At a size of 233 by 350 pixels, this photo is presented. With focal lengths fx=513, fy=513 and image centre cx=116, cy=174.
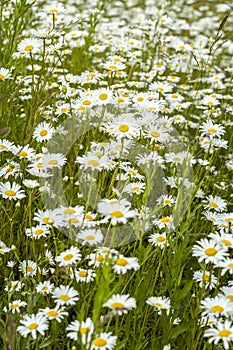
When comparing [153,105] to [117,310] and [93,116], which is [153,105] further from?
[117,310]

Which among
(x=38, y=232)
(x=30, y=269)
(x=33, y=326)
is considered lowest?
(x=33, y=326)

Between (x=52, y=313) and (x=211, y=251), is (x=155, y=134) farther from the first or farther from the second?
(x=52, y=313)

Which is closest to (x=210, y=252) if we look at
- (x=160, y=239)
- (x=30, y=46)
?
(x=160, y=239)

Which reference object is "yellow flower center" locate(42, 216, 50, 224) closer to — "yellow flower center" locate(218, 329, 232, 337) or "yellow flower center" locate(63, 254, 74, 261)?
"yellow flower center" locate(63, 254, 74, 261)

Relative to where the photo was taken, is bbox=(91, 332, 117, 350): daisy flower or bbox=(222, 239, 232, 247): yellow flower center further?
bbox=(222, 239, 232, 247): yellow flower center

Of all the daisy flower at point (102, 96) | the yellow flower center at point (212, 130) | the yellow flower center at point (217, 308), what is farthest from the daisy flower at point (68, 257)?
the yellow flower center at point (212, 130)

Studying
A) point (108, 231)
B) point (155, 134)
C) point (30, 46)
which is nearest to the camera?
point (108, 231)

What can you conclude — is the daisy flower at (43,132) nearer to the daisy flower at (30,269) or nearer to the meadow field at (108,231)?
the meadow field at (108,231)

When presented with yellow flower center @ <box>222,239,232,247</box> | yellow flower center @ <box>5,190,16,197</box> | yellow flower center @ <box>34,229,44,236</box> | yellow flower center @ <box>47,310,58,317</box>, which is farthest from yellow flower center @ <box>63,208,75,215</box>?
yellow flower center @ <box>222,239,232,247</box>

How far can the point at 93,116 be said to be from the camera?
2.79 metres

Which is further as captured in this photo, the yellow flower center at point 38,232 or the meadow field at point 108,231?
the yellow flower center at point 38,232

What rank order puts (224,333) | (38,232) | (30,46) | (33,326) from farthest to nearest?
(30,46) < (38,232) < (33,326) < (224,333)

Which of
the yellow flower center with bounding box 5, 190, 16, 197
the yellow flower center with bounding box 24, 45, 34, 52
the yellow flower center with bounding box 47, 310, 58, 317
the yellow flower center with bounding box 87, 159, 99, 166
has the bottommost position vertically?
the yellow flower center with bounding box 47, 310, 58, 317

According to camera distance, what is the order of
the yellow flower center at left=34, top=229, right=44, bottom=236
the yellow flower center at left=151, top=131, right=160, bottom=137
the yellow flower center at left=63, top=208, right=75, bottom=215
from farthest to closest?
the yellow flower center at left=151, top=131, right=160, bottom=137
the yellow flower center at left=34, top=229, right=44, bottom=236
the yellow flower center at left=63, top=208, right=75, bottom=215
